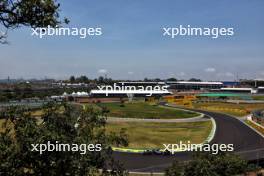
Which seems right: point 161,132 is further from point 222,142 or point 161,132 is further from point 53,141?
point 53,141

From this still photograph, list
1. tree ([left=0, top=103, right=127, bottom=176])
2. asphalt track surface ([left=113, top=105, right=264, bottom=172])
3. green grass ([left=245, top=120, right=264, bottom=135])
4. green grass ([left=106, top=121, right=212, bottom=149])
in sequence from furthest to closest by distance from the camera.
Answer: green grass ([left=245, top=120, right=264, bottom=135]) < green grass ([left=106, top=121, right=212, bottom=149]) < asphalt track surface ([left=113, top=105, right=264, bottom=172]) < tree ([left=0, top=103, right=127, bottom=176])

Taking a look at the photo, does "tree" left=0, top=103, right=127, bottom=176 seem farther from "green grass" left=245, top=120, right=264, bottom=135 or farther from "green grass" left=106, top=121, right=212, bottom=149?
"green grass" left=245, top=120, right=264, bottom=135

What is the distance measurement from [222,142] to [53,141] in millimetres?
53971

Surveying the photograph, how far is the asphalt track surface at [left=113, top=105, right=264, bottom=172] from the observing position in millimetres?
43594

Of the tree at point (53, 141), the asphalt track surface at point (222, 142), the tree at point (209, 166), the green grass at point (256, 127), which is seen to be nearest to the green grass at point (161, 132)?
the asphalt track surface at point (222, 142)

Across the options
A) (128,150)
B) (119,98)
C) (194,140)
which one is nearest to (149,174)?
(128,150)

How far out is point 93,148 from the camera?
439 inches

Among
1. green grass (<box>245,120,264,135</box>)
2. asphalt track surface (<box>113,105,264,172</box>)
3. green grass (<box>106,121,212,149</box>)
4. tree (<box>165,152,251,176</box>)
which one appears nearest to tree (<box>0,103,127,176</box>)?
tree (<box>165,152,251,176</box>)

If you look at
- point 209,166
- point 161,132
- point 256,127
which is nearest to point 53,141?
point 209,166

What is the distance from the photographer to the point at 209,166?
2359cm

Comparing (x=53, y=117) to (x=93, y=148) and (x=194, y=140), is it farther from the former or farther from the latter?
(x=194, y=140)

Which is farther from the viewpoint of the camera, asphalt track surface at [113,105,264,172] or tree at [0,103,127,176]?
asphalt track surface at [113,105,264,172]

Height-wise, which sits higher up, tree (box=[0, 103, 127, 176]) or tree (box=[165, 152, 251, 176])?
tree (box=[0, 103, 127, 176])

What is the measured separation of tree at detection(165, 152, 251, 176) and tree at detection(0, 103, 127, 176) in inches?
506
